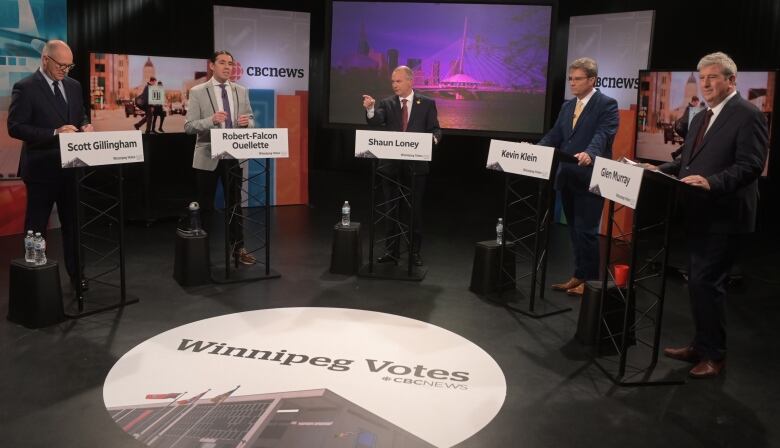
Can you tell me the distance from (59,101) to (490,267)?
3099 millimetres

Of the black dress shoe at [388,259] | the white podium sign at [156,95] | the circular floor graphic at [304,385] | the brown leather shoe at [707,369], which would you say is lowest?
the circular floor graphic at [304,385]

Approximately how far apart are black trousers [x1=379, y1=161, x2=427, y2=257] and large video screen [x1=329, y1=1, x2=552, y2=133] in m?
1.64

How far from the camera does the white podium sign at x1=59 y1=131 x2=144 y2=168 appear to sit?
13.1 feet

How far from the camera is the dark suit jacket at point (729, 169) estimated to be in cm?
331

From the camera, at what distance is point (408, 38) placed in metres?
7.06

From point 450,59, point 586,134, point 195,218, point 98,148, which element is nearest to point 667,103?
point 586,134

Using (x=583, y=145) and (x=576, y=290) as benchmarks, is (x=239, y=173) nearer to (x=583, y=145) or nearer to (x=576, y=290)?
(x=583, y=145)

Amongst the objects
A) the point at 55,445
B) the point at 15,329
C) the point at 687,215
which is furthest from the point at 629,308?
the point at 15,329

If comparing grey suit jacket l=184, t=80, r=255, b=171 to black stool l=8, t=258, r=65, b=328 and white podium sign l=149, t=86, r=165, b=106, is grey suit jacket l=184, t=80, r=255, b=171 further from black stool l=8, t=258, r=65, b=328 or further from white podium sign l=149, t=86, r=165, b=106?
white podium sign l=149, t=86, r=165, b=106

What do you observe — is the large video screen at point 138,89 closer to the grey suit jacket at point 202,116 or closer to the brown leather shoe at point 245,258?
the grey suit jacket at point 202,116

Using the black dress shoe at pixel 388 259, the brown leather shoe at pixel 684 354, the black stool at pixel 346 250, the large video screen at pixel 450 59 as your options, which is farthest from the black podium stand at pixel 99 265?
the brown leather shoe at pixel 684 354

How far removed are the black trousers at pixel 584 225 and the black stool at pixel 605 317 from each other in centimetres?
78

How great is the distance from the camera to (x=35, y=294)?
409 cm

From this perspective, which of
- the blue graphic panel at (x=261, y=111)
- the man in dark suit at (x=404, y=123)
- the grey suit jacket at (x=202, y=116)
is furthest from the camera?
the blue graphic panel at (x=261, y=111)
